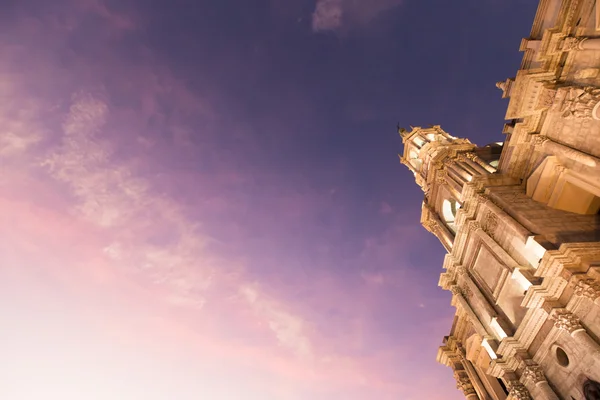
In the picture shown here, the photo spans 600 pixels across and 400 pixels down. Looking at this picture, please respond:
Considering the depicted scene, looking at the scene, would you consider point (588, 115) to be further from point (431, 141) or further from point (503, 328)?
point (431, 141)

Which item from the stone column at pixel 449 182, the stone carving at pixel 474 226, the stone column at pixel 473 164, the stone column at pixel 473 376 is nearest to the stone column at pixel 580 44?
the stone column at pixel 473 164

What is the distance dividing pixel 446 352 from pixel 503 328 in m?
11.0

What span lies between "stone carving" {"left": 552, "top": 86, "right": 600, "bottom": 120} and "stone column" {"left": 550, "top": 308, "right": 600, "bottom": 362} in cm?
890

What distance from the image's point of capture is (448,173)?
30.0 m

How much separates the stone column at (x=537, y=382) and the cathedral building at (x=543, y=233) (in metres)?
0.05

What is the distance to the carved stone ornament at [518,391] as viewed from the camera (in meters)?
17.4

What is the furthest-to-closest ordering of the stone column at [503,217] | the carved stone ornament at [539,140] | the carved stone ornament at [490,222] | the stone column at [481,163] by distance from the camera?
the stone column at [481,163], the carved stone ornament at [490,222], the carved stone ornament at [539,140], the stone column at [503,217]

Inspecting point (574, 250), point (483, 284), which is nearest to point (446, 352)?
point (483, 284)

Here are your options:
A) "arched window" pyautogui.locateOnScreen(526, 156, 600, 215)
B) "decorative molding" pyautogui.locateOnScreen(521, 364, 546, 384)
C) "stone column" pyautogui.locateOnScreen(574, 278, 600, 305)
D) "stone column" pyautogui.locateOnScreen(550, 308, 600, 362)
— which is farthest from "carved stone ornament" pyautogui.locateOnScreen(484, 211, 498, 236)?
"decorative molding" pyautogui.locateOnScreen(521, 364, 546, 384)

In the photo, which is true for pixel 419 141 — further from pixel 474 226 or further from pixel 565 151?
pixel 565 151

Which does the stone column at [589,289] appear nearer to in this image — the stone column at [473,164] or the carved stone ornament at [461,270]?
the carved stone ornament at [461,270]

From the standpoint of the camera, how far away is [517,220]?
19531 mm

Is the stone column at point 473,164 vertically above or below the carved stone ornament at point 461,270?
above

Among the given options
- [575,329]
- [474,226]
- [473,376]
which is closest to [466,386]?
[473,376]
